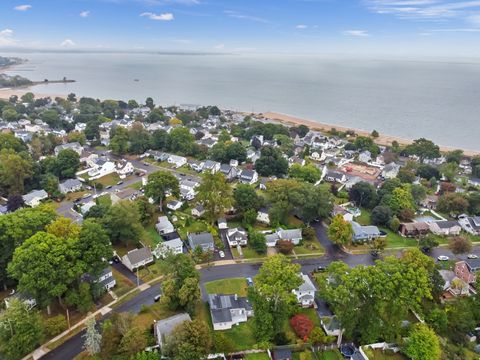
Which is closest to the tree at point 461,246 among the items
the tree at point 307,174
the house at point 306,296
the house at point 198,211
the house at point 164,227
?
the house at point 306,296

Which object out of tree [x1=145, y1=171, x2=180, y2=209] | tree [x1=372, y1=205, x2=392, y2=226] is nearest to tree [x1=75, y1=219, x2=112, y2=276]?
tree [x1=145, y1=171, x2=180, y2=209]

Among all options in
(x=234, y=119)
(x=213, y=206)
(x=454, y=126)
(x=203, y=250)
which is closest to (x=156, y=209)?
(x=213, y=206)

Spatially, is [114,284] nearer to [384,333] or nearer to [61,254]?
[61,254]

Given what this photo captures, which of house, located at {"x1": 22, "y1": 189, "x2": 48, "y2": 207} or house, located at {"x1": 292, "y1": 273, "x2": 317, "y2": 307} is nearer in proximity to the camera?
house, located at {"x1": 292, "y1": 273, "x2": 317, "y2": 307}

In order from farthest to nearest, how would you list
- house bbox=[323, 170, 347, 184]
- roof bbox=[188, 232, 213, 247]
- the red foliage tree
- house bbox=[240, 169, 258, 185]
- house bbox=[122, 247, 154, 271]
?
1. house bbox=[323, 170, 347, 184]
2. house bbox=[240, 169, 258, 185]
3. roof bbox=[188, 232, 213, 247]
4. house bbox=[122, 247, 154, 271]
5. the red foliage tree

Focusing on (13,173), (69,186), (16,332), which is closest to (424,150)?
(69,186)

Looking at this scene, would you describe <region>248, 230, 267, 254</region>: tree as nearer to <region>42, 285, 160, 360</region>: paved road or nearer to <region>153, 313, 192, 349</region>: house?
<region>42, 285, 160, 360</region>: paved road
